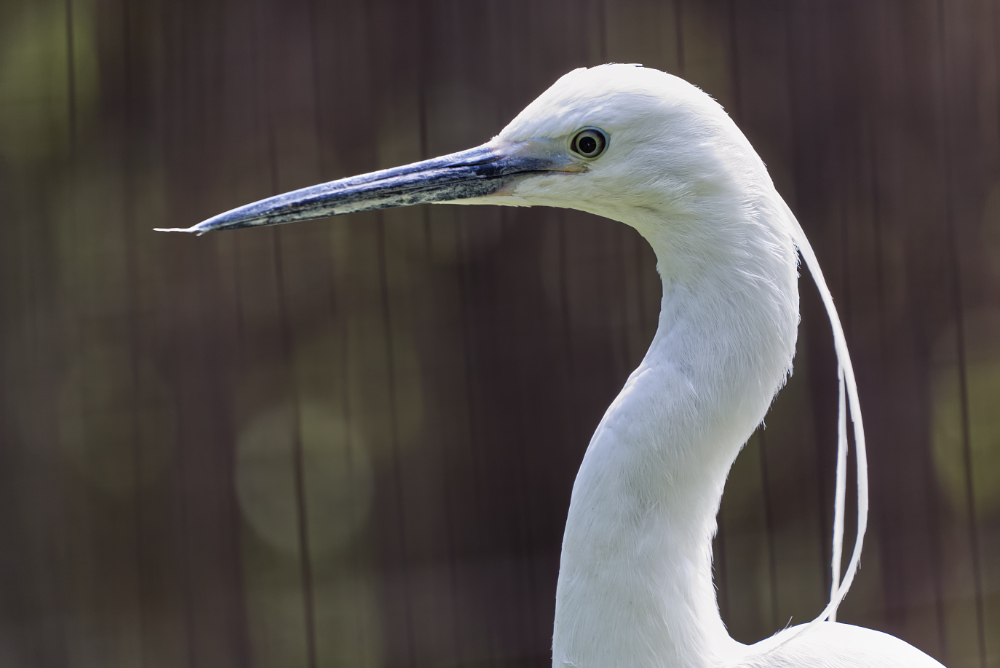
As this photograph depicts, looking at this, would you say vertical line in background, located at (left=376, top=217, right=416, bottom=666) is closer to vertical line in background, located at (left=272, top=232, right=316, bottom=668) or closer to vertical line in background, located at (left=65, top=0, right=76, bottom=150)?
vertical line in background, located at (left=272, top=232, right=316, bottom=668)

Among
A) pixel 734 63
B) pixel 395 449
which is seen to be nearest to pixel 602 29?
pixel 734 63

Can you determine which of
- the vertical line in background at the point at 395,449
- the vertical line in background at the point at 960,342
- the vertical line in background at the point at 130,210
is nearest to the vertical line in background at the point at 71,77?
the vertical line in background at the point at 130,210

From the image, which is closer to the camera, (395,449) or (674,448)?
(674,448)

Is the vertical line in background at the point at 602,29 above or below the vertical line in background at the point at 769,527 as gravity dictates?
above

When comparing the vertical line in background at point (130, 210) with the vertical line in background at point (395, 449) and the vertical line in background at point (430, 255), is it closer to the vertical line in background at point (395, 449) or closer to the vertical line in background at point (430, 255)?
the vertical line in background at point (395, 449)

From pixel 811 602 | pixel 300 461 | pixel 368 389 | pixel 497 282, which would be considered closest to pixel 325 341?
pixel 368 389

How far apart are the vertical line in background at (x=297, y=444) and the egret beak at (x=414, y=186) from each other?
1.32 m

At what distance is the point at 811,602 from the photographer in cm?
233

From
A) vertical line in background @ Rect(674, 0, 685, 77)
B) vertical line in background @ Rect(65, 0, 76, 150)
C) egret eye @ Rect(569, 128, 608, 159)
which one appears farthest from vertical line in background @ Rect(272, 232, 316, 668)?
egret eye @ Rect(569, 128, 608, 159)

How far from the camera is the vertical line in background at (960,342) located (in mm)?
2301

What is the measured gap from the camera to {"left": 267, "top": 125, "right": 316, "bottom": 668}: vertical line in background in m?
2.21

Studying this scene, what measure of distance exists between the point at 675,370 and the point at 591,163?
0.80 feet

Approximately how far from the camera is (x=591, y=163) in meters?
0.93

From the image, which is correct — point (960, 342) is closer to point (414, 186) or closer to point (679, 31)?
point (679, 31)
